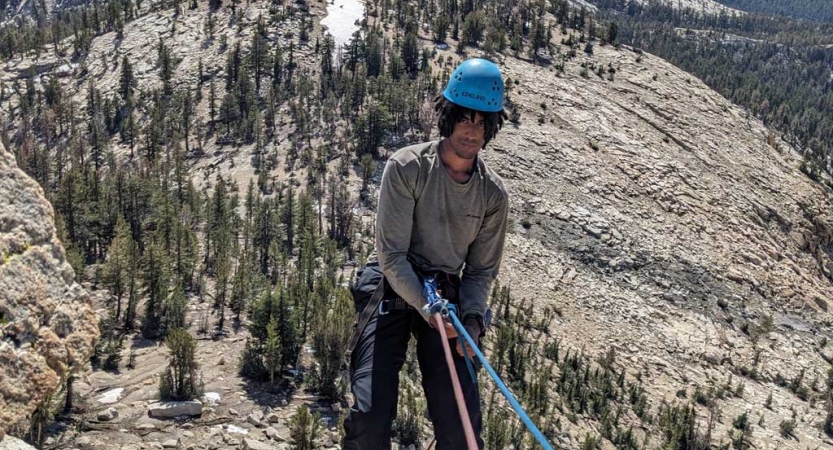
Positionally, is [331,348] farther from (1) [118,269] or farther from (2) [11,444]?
(1) [118,269]

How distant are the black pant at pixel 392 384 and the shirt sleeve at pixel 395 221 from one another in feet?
1.04

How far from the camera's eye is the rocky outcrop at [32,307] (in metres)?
3.09

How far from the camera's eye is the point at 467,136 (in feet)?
11.8

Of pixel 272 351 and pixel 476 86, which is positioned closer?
pixel 476 86

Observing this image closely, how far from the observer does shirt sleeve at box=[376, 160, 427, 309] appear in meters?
3.47

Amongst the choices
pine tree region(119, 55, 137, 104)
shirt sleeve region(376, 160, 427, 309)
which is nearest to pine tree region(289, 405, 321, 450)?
shirt sleeve region(376, 160, 427, 309)

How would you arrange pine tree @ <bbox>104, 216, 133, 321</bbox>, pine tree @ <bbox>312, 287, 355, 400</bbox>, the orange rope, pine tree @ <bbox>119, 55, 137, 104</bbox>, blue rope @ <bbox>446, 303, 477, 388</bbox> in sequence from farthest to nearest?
pine tree @ <bbox>119, 55, 137, 104</bbox>
pine tree @ <bbox>104, 216, 133, 321</bbox>
pine tree @ <bbox>312, 287, 355, 400</bbox>
blue rope @ <bbox>446, 303, 477, 388</bbox>
the orange rope

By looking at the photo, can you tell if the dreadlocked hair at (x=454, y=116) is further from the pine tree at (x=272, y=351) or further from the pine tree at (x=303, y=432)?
the pine tree at (x=272, y=351)

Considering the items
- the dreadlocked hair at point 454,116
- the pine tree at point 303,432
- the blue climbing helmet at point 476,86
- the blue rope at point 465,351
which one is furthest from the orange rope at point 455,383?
the pine tree at point 303,432

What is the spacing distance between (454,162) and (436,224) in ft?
1.30

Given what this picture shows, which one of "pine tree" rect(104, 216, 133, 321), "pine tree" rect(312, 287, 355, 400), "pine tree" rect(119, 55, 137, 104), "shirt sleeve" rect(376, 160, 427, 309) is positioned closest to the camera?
"shirt sleeve" rect(376, 160, 427, 309)

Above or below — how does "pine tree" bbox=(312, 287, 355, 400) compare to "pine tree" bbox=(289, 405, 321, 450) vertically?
below

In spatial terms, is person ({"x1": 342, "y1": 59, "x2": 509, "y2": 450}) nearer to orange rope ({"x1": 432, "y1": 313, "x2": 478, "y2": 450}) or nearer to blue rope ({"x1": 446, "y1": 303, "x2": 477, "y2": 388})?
blue rope ({"x1": 446, "y1": 303, "x2": 477, "y2": 388})

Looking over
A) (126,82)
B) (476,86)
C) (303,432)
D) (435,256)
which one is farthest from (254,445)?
(126,82)
